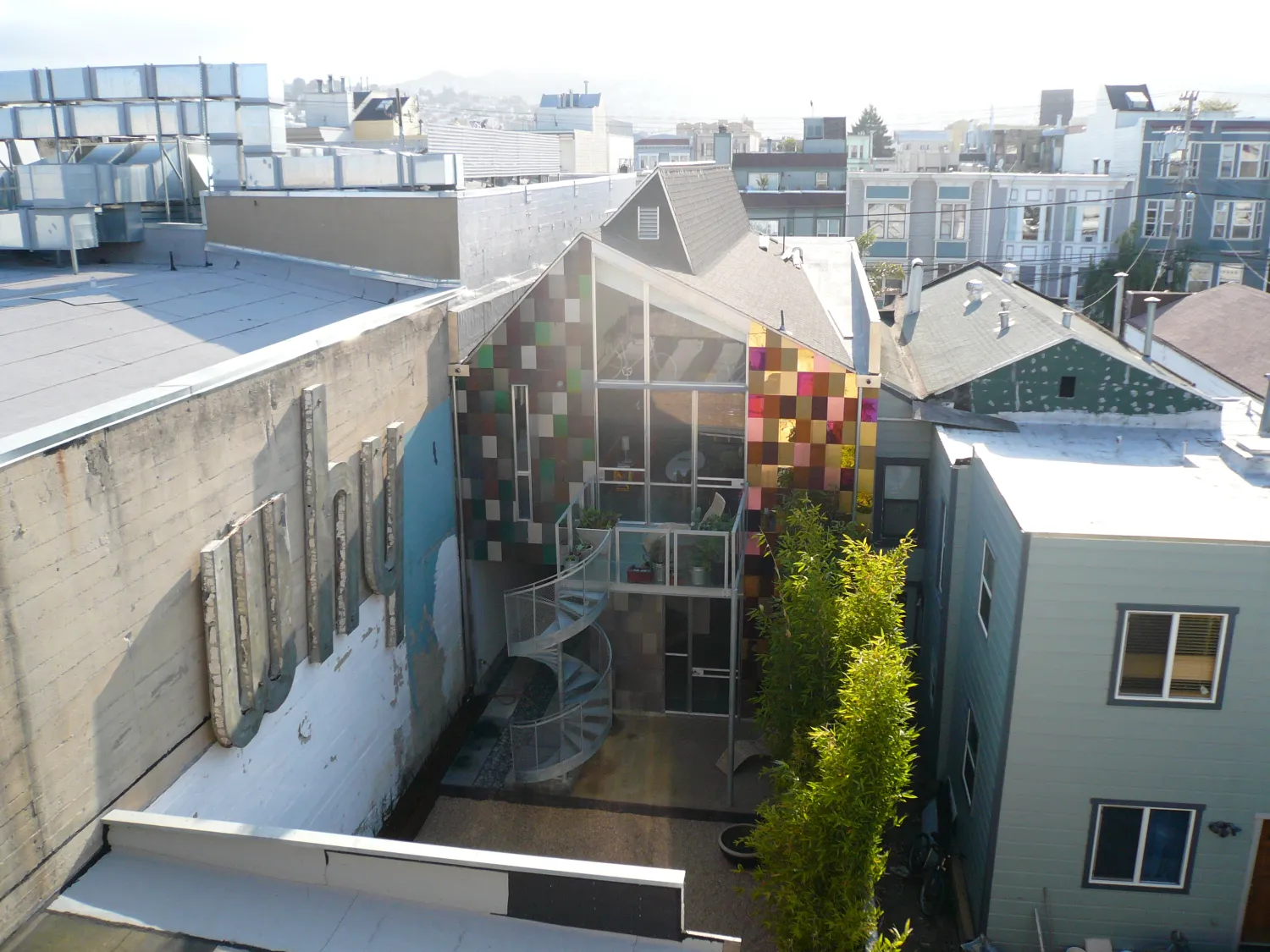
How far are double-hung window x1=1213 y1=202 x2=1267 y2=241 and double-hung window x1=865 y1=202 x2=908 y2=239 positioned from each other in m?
13.4

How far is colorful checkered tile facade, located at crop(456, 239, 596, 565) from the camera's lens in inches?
626

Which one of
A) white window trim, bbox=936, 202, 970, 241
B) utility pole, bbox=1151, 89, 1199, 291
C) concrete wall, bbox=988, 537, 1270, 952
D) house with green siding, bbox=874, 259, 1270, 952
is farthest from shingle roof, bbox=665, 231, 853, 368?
utility pole, bbox=1151, 89, 1199, 291

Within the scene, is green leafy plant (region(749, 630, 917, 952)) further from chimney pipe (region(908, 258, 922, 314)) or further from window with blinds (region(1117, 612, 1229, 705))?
chimney pipe (region(908, 258, 922, 314))

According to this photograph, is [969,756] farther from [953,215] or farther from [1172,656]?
[953,215]

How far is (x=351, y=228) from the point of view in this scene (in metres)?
17.1

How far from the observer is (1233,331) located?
79.7ft

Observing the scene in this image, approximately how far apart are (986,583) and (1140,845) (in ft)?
10.9

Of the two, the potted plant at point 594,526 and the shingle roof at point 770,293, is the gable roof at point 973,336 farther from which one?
the potted plant at point 594,526

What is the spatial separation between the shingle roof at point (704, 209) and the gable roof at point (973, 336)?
13.1ft

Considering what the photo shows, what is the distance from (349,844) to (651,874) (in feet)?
8.18

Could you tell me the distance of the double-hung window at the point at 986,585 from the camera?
12.7 metres

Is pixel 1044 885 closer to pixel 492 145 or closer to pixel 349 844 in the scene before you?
pixel 349 844

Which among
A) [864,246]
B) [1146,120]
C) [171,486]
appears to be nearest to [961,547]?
[171,486]

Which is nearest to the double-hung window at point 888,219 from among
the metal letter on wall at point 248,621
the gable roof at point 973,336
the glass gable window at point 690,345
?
the gable roof at point 973,336
